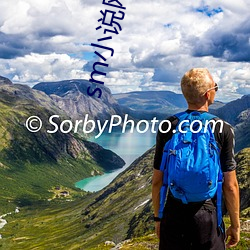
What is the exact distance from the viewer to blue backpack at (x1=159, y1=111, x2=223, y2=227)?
34.0 ft

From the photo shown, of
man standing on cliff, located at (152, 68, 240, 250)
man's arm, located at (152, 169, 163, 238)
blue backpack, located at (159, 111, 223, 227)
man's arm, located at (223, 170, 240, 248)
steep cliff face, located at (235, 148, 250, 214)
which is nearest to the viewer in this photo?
blue backpack, located at (159, 111, 223, 227)

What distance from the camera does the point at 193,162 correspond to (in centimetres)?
1034

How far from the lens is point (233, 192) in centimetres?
1120

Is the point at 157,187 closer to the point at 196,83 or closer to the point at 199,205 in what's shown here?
the point at 199,205

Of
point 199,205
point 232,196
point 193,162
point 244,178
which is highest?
point 244,178

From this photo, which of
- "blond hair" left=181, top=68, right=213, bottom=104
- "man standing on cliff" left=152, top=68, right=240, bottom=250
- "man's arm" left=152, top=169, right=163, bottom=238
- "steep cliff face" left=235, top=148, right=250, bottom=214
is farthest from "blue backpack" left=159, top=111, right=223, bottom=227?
"steep cliff face" left=235, top=148, right=250, bottom=214

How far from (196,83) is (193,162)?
2.38 meters

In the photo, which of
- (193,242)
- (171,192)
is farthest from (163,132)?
(193,242)

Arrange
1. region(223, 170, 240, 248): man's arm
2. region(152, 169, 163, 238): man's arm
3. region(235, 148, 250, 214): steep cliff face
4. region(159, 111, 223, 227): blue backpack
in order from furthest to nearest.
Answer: region(235, 148, 250, 214): steep cliff face → region(152, 169, 163, 238): man's arm → region(223, 170, 240, 248): man's arm → region(159, 111, 223, 227): blue backpack

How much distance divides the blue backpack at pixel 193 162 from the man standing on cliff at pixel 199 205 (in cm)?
32

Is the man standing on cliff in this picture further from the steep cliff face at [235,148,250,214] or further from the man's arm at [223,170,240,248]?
the steep cliff face at [235,148,250,214]

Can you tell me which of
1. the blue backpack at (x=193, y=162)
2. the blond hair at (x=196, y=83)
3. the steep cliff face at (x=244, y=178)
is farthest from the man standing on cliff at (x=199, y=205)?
the steep cliff face at (x=244, y=178)

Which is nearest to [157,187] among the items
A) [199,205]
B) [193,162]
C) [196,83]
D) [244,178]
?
[199,205]

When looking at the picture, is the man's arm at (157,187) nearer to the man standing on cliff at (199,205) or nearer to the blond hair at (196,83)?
the man standing on cliff at (199,205)
